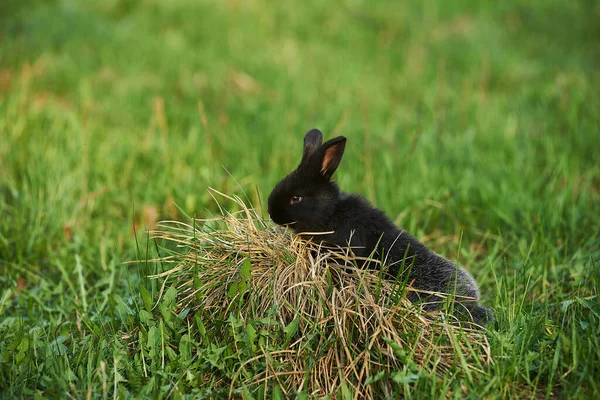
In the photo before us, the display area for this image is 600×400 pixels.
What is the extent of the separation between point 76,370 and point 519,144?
4593 mm

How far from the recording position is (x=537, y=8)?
413 inches

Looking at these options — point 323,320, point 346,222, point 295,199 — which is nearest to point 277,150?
point 295,199

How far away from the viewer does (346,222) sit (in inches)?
138

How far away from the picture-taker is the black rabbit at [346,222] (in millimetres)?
3369

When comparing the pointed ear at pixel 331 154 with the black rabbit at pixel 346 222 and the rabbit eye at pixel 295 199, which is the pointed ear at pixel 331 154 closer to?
the black rabbit at pixel 346 222

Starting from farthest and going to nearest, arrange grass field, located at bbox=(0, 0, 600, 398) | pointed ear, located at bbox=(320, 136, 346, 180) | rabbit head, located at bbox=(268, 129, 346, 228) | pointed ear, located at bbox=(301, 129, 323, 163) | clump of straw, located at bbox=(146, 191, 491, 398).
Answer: pointed ear, located at bbox=(301, 129, 323, 163) < rabbit head, located at bbox=(268, 129, 346, 228) < pointed ear, located at bbox=(320, 136, 346, 180) < grass field, located at bbox=(0, 0, 600, 398) < clump of straw, located at bbox=(146, 191, 491, 398)

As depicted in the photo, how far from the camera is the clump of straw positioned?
2.83m

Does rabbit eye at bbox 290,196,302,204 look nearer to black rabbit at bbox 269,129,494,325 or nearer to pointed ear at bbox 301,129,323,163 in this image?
black rabbit at bbox 269,129,494,325

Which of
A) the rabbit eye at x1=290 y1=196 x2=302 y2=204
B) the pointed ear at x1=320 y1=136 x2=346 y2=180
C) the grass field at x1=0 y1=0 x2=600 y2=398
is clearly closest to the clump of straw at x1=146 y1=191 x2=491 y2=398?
the grass field at x1=0 y1=0 x2=600 y2=398

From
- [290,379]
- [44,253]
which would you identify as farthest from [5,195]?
[290,379]

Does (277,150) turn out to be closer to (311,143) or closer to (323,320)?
(311,143)

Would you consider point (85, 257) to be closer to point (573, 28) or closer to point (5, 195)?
point (5, 195)

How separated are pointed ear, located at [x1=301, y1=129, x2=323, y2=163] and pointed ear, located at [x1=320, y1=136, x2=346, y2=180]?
0.46 feet

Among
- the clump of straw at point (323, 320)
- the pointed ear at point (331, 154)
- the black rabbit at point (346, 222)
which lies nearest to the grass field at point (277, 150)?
the clump of straw at point (323, 320)
